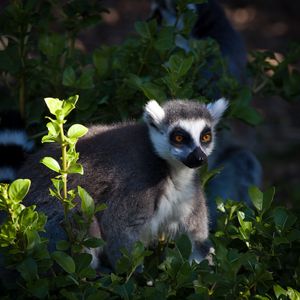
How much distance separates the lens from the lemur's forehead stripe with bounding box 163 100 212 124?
4.52 m

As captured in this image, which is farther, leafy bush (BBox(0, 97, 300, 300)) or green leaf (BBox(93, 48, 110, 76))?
green leaf (BBox(93, 48, 110, 76))

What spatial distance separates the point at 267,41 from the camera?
13.2m

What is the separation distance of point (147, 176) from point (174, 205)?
28 cm

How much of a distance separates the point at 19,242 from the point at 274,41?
10.4 meters

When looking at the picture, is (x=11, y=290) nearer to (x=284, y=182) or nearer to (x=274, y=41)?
(x=284, y=182)

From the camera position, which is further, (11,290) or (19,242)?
(11,290)

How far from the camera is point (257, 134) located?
1141 centimetres

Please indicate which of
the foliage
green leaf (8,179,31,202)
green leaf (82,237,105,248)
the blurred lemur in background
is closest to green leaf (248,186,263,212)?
the foliage

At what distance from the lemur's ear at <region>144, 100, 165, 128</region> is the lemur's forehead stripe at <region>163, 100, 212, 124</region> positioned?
1.5 inches

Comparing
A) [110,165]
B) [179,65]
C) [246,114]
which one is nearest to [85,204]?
[110,165]

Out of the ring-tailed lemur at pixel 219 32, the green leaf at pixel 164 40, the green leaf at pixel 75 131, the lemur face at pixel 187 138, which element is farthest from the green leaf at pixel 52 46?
the ring-tailed lemur at pixel 219 32

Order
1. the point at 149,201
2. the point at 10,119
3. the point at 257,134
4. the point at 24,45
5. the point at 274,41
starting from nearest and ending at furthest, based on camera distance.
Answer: the point at 149,201, the point at 10,119, the point at 24,45, the point at 257,134, the point at 274,41

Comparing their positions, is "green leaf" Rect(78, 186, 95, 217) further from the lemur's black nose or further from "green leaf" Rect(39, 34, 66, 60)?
"green leaf" Rect(39, 34, 66, 60)

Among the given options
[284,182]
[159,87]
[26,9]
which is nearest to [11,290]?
[159,87]
